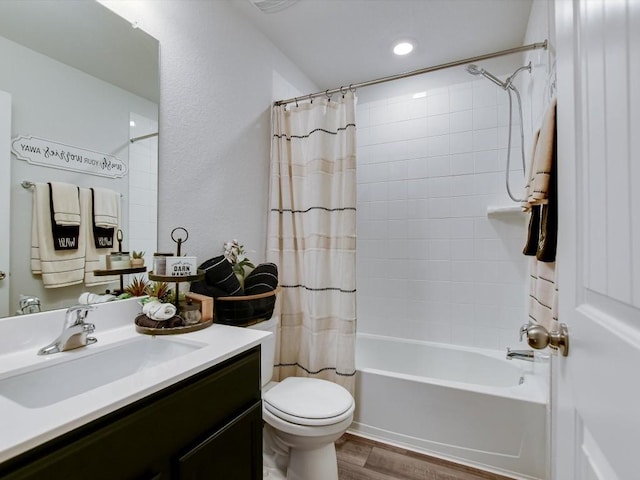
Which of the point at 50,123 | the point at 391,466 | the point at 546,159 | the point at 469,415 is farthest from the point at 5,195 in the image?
the point at 469,415

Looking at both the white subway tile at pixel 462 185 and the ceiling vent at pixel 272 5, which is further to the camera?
the white subway tile at pixel 462 185

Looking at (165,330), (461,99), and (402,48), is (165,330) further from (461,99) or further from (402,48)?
(461,99)

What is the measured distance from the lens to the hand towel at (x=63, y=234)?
1.06 m

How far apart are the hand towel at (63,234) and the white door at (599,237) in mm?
1424

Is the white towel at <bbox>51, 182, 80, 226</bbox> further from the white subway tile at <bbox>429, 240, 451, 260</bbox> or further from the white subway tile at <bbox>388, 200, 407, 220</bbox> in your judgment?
the white subway tile at <bbox>429, 240, 451, 260</bbox>

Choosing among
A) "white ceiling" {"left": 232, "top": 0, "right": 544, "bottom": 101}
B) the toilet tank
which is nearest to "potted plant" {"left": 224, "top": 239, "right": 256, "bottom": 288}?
the toilet tank

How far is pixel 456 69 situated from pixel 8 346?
Result: 2.89m

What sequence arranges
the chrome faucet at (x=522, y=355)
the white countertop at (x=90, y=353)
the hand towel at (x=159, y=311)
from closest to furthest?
the white countertop at (x=90, y=353)
the hand towel at (x=159, y=311)
the chrome faucet at (x=522, y=355)

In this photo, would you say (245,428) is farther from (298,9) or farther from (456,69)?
(456,69)

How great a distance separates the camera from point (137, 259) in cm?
132

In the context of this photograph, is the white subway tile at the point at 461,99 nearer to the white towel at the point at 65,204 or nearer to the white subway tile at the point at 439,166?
the white subway tile at the point at 439,166

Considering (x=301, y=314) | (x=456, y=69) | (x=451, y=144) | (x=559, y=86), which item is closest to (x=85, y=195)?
(x=301, y=314)

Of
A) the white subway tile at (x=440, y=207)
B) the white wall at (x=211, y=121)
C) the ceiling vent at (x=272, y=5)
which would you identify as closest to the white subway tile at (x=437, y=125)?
the white subway tile at (x=440, y=207)

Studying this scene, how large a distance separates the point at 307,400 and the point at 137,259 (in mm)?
959
